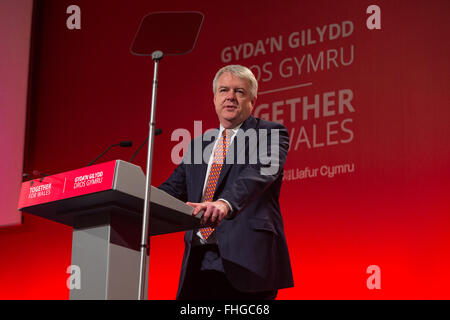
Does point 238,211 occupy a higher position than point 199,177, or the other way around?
point 199,177

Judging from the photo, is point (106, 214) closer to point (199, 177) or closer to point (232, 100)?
point (199, 177)

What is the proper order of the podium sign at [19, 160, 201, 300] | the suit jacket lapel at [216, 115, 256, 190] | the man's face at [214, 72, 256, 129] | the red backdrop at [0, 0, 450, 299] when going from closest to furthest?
1. the podium sign at [19, 160, 201, 300]
2. the suit jacket lapel at [216, 115, 256, 190]
3. the man's face at [214, 72, 256, 129]
4. the red backdrop at [0, 0, 450, 299]

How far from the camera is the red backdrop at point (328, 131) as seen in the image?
346 centimetres

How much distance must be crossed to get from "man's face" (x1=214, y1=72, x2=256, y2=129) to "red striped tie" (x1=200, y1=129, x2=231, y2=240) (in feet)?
0.20

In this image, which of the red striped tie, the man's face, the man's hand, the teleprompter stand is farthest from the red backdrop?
the man's hand

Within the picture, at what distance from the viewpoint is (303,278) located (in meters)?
3.62

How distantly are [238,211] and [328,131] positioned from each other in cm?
181

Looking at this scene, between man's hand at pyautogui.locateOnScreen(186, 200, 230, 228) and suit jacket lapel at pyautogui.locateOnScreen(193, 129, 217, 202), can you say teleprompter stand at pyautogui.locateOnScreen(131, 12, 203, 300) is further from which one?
man's hand at pyautogui.locateOnScreen(186, 200, 230, 228)

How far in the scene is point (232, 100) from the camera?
2463mm

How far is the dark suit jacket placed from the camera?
210 centimetres

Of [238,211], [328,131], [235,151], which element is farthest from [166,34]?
[328,131]
